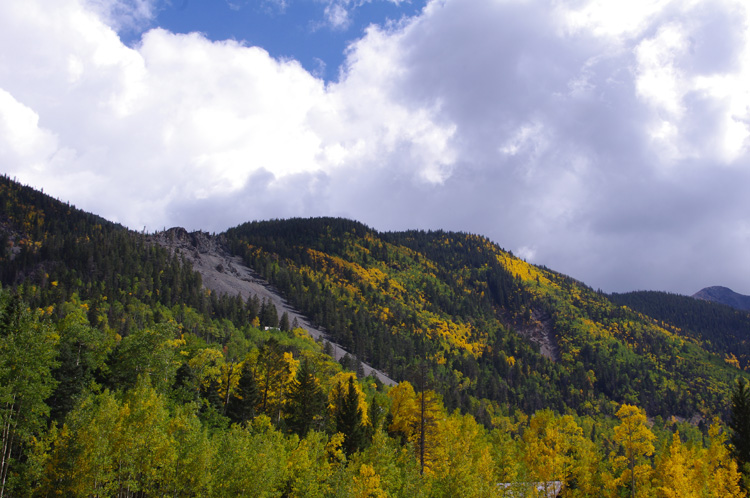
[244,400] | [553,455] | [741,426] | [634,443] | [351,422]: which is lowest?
[553,455]

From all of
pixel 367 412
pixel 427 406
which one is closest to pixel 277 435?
pixel 427 406

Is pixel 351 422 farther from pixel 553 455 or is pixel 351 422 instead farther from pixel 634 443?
pixel 634 443

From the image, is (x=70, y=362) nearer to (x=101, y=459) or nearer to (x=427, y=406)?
(x=101, y=459)

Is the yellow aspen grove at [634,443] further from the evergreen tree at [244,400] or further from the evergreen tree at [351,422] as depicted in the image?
the evergreen tree at [244,400]

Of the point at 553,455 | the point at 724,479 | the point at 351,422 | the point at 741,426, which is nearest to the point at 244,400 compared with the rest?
the point at 351,422

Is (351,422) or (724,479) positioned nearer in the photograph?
(724,479)

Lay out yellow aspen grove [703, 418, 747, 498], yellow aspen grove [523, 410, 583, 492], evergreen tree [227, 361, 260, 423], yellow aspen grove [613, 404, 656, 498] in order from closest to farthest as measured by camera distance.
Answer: yellow aspen grove [703, 418, 747, 498] < yellow aspen grove [613, 404, 656, 498] < yellow aspen grove [523, 410, 583, 492] < evergreen tree [227, 361, 260, 423]

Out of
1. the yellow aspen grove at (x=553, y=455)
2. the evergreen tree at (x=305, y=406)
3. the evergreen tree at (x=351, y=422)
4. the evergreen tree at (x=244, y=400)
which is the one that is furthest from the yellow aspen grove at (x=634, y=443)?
the evergreen tree at (x=244, y=400)

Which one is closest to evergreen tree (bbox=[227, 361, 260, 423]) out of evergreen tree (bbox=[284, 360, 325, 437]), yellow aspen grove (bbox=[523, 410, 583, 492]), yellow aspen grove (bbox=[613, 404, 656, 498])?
evergreen tree (bbox=[284, 360, 325, 437])

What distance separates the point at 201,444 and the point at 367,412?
3547 centimetres

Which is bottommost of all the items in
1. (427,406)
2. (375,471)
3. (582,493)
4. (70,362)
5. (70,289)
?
(582,493)

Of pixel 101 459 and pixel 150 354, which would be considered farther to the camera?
pixel 150 354

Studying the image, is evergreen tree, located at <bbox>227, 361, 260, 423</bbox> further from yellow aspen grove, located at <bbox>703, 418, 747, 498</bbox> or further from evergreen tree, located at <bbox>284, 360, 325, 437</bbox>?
yellow aspen grove, located at <bbox>703, 418, 747, 498</bbox>

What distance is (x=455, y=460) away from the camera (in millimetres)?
39688
